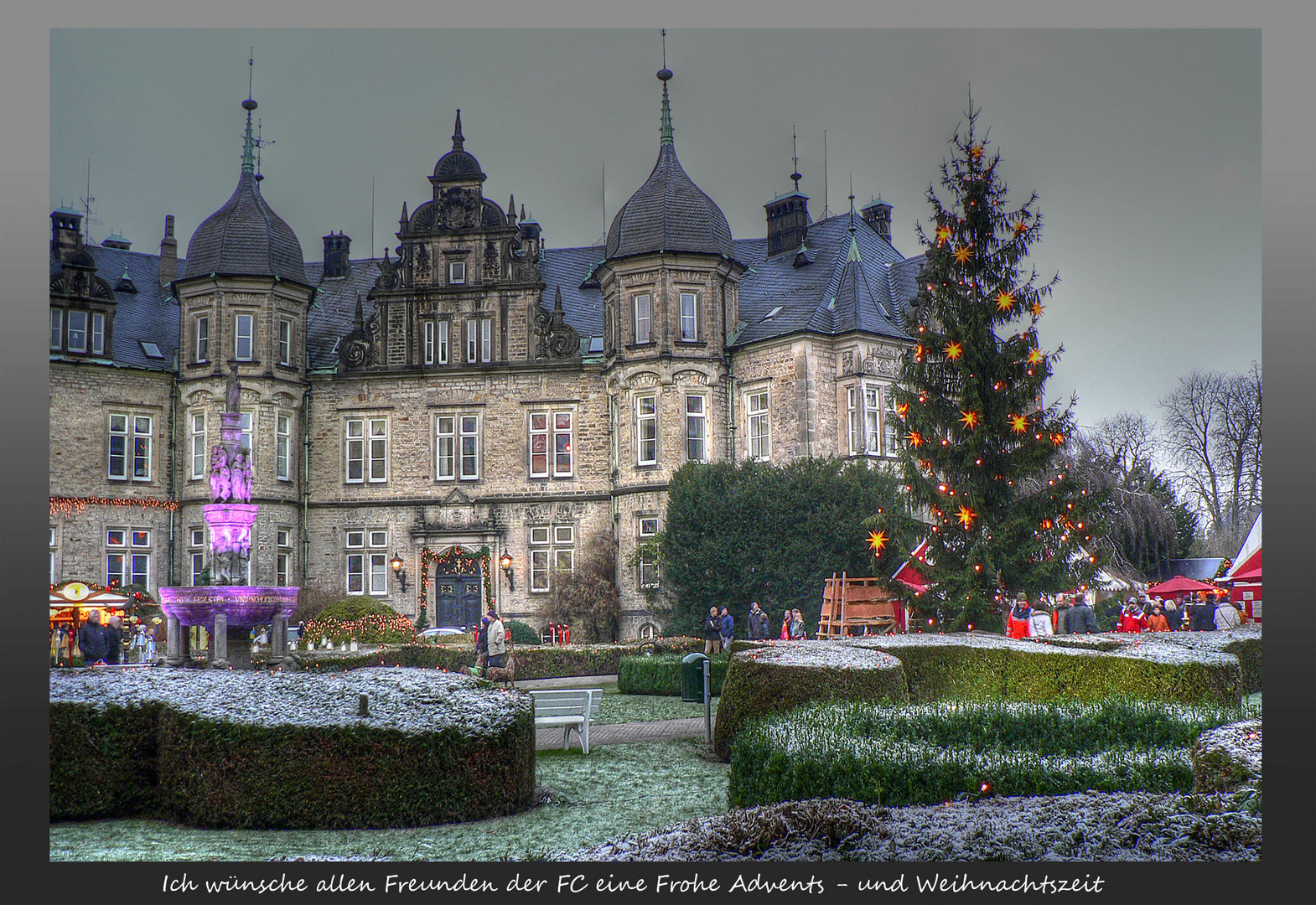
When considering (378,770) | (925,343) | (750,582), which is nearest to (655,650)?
(750,582)

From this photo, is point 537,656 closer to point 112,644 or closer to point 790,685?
point 112,644

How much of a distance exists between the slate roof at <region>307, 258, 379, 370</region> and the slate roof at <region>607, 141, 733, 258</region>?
9611 millimetres

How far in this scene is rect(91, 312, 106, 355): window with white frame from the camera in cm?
3666

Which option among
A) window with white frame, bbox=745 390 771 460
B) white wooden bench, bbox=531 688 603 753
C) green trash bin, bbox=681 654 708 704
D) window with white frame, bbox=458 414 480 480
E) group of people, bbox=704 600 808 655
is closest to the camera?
white wooden bench, bbox=531 688 603 753

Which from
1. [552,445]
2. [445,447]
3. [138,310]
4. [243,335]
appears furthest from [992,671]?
[138,310]

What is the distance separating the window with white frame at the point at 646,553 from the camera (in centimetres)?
→ 3369

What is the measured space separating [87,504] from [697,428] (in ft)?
61.9

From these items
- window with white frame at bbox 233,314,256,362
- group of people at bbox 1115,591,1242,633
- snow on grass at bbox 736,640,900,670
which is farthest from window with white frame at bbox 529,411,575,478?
snow on grass at bbox 736,640,900,670

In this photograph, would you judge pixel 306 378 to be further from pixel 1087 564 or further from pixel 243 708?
pixel 243 708

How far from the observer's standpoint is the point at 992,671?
14.4 metres

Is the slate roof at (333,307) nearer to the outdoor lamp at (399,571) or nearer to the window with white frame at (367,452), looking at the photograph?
the window with white frame at (367,452)

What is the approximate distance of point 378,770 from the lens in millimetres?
9000

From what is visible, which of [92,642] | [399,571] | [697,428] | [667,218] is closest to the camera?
[92,642]

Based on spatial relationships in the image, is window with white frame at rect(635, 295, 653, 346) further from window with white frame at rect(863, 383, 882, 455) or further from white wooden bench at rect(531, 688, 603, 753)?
white wooden bench at rect(531, 688, 603, 753)
